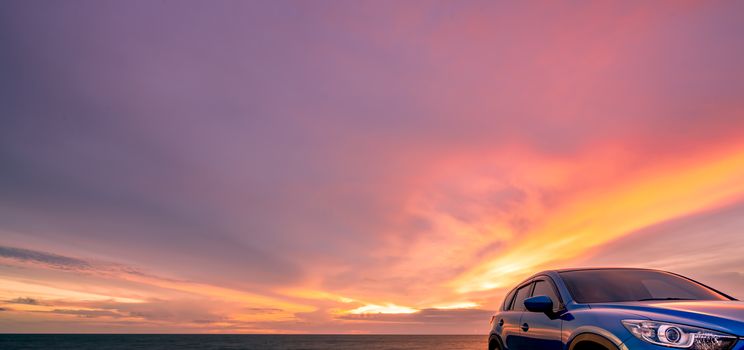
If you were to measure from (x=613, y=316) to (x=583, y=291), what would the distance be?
1111 mm

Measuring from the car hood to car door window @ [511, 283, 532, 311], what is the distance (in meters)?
2.31

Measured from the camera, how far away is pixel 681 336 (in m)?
3.74

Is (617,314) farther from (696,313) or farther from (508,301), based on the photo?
(508,301)

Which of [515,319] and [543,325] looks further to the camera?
[515,319]

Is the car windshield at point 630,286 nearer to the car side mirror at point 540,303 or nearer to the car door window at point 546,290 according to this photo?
the car door window at point 546,290

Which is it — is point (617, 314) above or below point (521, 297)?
below

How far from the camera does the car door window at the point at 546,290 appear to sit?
589 cm

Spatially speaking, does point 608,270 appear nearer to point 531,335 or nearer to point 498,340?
point 531,335

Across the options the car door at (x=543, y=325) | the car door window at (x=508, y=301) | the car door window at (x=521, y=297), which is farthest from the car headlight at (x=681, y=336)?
the car door window at (x=508, y=301)

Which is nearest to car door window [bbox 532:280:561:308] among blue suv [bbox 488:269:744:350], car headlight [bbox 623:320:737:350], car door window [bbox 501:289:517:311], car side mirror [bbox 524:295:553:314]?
blue suv [bbox 488:269:744:350]

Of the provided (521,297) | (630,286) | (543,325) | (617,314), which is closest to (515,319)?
(521,297)

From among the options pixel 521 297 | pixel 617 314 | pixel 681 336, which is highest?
pixel 521 297

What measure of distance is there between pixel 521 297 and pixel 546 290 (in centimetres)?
102

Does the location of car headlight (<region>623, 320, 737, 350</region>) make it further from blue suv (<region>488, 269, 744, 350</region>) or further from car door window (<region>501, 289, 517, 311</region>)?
car door window (<region>501, 289, 517, 311</region>)
